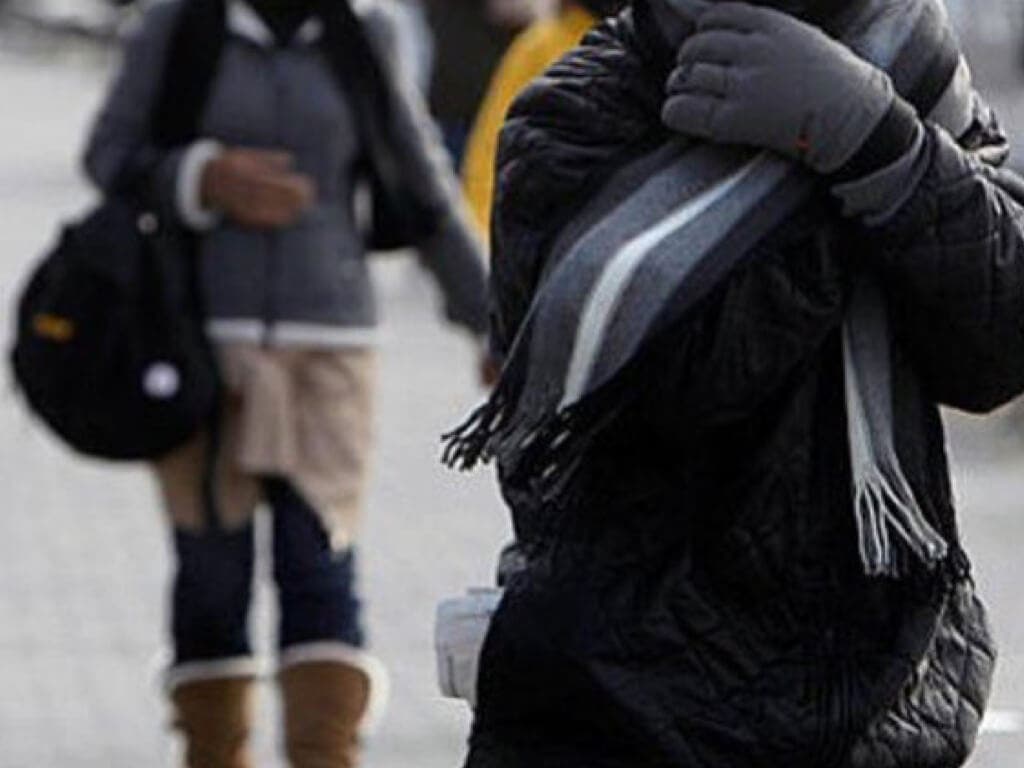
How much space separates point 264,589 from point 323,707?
3.01 m

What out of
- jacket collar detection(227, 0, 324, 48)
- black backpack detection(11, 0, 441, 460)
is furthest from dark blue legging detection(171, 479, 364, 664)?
jacket collar detection(227, 0, 324, 48)

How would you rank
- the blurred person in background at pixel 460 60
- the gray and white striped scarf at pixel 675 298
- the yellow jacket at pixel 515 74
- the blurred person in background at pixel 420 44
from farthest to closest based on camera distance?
the blurred person in background at pixel 420 44 < the blurred person in background at pixel 460 60 < the yellow jacket at pixel 515 74 < the gray and white striped scarf at pixel 675 298

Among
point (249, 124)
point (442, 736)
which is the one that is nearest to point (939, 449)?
point (249, 124)

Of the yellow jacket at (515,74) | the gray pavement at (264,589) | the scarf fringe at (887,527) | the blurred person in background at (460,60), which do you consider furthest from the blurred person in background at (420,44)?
the scarf fringe at (887,527)

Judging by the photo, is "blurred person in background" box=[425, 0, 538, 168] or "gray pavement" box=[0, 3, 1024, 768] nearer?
"gray pavement" box=[0, 3, 1024, 768]

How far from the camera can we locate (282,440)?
761cm

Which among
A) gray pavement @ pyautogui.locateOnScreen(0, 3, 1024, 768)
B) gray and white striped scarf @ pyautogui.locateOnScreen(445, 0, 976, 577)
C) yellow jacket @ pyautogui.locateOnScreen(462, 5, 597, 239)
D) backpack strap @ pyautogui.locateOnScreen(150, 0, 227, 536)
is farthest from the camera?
gray pavement @ pyautogui.locateOnScreen(0, 3, 1024, 768)

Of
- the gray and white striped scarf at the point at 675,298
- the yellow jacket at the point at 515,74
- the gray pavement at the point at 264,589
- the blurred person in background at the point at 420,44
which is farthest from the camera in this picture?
the blurred person in background at the point at 420,44

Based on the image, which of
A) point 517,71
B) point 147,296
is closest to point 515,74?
point 517,71

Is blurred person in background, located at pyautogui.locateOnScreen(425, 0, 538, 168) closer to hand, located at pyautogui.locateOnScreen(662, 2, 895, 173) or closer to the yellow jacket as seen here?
the yellow jacket

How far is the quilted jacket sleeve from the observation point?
14.3 feet

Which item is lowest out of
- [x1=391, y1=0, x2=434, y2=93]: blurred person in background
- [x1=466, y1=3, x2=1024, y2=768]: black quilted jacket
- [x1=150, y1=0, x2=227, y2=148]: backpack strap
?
[x1=391, y1=0, x2=434, y2=93]: blurred person in background

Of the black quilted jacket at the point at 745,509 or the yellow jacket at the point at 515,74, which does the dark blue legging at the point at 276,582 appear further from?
the black quilted jacket at the point at 745,509

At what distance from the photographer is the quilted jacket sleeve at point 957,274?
4371mm
